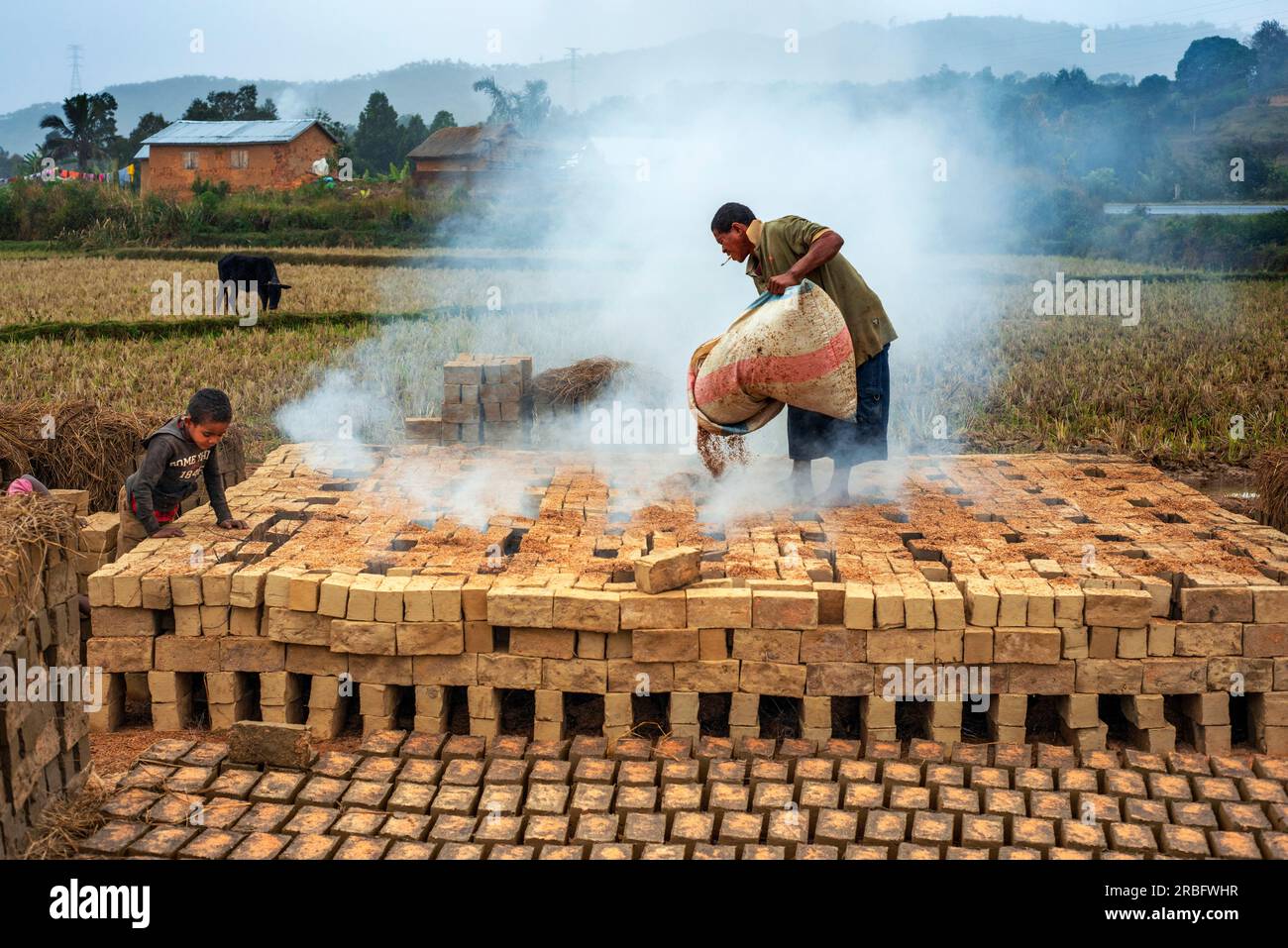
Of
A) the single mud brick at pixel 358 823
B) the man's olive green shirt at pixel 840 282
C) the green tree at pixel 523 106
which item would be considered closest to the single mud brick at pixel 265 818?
the single mud brick at pixel 358 823

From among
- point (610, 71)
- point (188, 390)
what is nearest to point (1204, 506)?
point (188, 390)

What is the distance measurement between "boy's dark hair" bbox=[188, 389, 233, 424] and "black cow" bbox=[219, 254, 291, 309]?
1518cm

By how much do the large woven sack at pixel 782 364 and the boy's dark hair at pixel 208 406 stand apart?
2663 millimetres

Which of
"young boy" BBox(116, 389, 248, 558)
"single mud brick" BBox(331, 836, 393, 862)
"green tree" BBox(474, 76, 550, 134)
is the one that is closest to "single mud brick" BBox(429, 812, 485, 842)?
"single mud brick" BBox(331, 836, 393, 862)

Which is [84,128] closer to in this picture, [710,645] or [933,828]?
[710,645]

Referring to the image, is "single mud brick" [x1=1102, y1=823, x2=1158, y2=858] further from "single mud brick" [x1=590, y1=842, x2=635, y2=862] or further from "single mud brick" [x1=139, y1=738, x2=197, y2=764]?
"single mud brick" [x1=139, y1=738, x2=197, y2=764]

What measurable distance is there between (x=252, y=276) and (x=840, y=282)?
56.3 feet

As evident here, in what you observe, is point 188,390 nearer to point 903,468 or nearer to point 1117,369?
point 903,468

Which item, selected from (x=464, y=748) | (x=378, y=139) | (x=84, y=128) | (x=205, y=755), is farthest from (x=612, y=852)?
(x=84, y=128)

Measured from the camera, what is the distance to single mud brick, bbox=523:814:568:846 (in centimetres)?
484

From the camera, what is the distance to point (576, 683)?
582cm

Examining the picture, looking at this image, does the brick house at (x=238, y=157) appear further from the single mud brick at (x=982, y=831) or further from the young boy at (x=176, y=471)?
the single mud brick at (x=982, y=831)

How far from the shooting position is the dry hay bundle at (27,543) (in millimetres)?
4555
